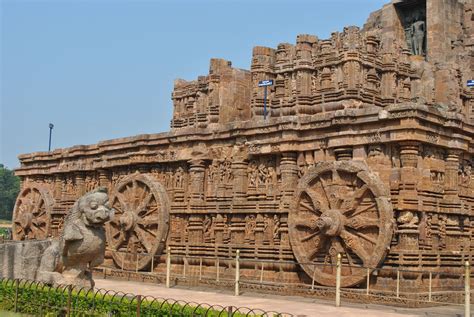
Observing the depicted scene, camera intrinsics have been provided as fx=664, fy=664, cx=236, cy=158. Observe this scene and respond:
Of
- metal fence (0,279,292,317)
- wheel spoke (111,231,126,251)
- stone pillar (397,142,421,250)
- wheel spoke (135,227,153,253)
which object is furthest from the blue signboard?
metal fence (0,279,292,317)

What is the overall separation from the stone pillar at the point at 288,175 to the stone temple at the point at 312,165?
31 millimetres

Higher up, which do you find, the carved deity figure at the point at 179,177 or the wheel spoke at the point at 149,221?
the carved deity figure at the point at 179,177

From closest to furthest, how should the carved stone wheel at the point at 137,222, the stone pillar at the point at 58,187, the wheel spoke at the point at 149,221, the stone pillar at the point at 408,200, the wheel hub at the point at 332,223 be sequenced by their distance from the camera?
1. the stone pillar at the point at 408,200
2. the wheel hub at the point at 332,223
3. the carved stone wheel at the point at 137,222
4. the wheel spoke at the point at 149,221
5. the stone pillar at the point at 58,187

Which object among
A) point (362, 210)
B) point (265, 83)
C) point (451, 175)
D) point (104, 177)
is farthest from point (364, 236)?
point (104, 177)

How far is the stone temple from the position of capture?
16000mm

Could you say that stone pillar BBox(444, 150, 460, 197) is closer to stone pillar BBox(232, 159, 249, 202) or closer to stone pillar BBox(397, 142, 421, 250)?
stone pillar BBox(397, 142, 421, 250)

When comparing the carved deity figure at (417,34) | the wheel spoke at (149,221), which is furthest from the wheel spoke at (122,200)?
the carved deity figure at (417,34)

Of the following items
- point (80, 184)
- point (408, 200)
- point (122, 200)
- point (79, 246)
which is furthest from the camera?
point (80, 184)

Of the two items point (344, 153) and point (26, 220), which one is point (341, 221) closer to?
point (344, 153)

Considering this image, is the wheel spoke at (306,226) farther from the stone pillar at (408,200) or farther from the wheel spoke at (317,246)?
the stone pillar at (408,200)

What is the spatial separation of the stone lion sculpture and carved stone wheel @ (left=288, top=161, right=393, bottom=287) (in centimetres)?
559

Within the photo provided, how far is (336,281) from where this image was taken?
1538 cm

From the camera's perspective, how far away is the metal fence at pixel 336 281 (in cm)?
1509

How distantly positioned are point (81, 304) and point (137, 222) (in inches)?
421
